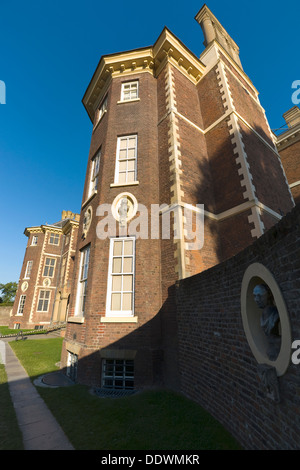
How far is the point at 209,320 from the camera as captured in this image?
4871 millimetres

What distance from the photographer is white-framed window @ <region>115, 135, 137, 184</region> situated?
9.58 meters

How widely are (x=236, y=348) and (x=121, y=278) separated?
16.0ft

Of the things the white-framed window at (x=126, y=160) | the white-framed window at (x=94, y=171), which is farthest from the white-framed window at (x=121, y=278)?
the white-framed window at (x=94, y=171)

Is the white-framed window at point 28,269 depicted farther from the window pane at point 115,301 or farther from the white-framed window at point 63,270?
the window pane at point 115,301

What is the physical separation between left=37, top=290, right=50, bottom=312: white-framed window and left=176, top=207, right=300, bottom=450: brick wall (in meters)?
28.3

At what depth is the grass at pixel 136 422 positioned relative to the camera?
11.7ft

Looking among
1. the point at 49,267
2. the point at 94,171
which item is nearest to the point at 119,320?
the point at 94,171

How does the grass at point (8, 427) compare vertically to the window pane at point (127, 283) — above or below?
below

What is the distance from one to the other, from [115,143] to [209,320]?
8.75 metres

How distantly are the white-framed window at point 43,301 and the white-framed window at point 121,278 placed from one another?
2615 cm

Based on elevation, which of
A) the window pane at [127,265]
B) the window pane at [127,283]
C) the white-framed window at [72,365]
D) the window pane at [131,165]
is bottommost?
the white-framed window at [72,365]

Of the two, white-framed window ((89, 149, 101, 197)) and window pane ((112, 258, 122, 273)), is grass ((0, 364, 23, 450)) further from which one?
white-framed window ((89, 149, 101, 197))

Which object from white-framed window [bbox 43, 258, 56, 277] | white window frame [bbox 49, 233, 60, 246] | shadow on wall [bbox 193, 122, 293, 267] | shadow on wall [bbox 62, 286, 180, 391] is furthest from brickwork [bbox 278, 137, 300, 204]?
white-framed window [bbox 43, 258, 56, 277]

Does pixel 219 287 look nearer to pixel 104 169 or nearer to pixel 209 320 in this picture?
pixel 209 320
